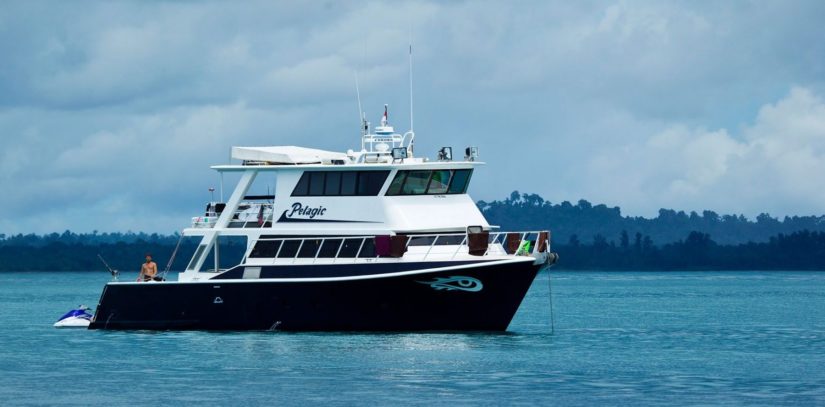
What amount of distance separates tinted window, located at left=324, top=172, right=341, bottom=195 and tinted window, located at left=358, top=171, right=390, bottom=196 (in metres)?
0.60

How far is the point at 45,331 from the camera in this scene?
46.3 metres

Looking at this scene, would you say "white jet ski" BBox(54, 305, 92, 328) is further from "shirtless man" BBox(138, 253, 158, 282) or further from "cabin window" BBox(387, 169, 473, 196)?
"cabin window" BBox(387, 169, 473, 196)

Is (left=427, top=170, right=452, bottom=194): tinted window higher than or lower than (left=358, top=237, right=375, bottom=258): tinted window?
higher

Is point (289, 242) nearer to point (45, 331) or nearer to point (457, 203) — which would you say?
point (457, 203)

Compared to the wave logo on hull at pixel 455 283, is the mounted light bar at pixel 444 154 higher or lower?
higher

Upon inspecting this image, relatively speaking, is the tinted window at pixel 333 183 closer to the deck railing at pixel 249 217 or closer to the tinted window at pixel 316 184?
the tinted window at pixel 316 184

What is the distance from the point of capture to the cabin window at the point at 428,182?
3684cm

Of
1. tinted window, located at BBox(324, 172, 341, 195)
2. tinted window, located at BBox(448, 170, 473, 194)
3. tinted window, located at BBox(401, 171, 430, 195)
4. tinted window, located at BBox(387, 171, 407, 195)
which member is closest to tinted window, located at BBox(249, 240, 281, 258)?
tinted window, located at BBox(324, 172, 341, 195)

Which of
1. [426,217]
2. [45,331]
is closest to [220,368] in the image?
[426,217]

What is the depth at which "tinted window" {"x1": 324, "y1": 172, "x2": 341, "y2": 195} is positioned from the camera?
37188 mm

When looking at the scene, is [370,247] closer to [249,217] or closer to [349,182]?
[349,182]

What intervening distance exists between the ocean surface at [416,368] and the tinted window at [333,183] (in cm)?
366

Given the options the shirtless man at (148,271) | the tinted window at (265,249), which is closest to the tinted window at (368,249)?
the tinted window at (265,249)

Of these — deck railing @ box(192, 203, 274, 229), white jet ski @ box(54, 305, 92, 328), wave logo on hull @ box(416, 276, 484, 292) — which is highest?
deck railing @ box(192, 203, 274, 229)
